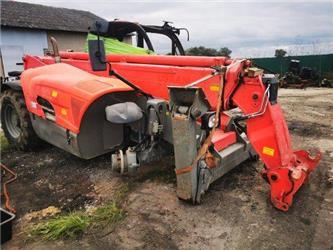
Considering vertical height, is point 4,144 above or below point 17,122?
below

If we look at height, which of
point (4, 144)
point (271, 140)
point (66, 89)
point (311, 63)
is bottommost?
point (4, 144)

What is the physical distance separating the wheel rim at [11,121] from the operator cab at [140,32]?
6.98 feet

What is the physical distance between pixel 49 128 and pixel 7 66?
13526mm

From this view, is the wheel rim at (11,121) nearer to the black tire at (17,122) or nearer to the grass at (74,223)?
the black tire at (17,122)

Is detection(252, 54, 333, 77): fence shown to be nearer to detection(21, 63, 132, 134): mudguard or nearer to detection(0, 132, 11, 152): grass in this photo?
detection(0, 132, 11, 152): grass

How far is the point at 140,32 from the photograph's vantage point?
15.7ft

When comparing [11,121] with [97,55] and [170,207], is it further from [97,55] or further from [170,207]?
[170,207]

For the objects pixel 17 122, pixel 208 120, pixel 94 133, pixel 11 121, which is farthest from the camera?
pixel 11 121

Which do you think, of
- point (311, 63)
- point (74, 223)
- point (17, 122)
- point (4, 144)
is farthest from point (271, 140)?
point (311, 63)

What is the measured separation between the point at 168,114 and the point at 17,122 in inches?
112

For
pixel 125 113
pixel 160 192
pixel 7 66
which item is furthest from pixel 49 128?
pixel 7 66

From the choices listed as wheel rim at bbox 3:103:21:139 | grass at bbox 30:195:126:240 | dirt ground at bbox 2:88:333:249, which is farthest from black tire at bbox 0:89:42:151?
grass at bbox 30:195:126:240

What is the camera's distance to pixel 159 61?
4098 mm

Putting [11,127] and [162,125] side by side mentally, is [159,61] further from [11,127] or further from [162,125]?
[11,127]
